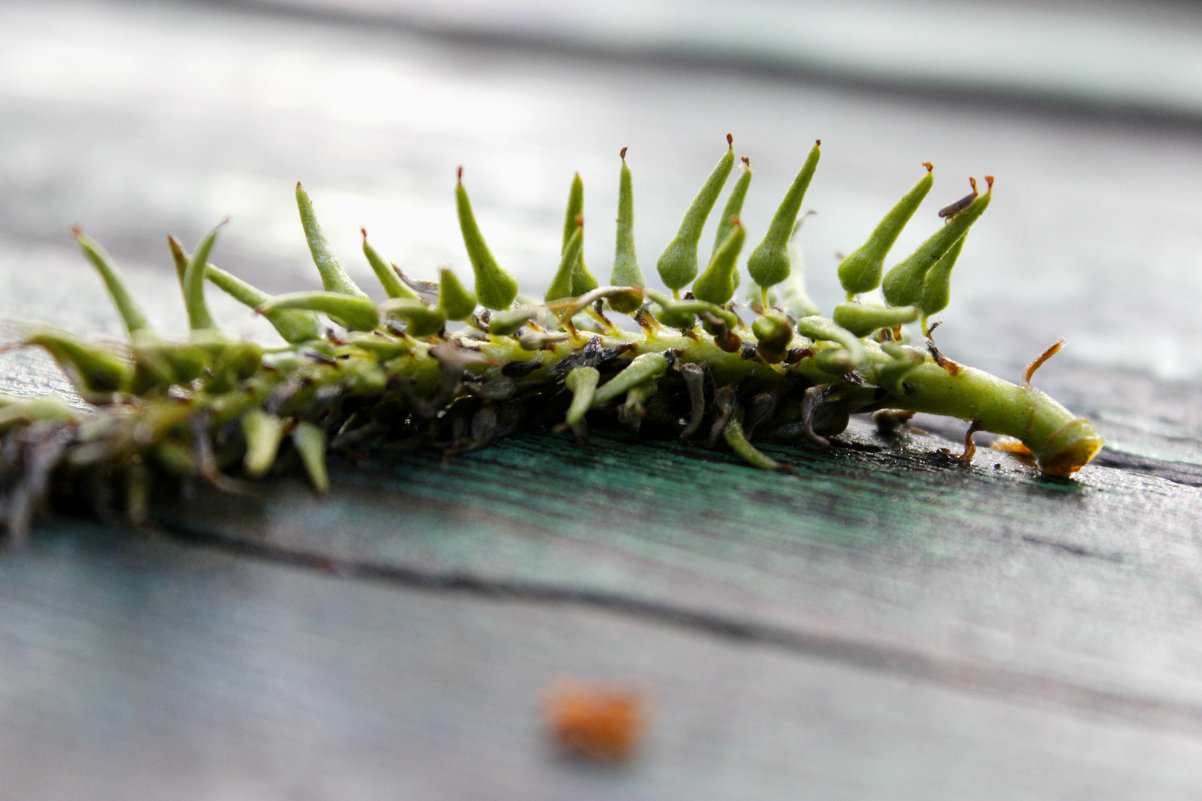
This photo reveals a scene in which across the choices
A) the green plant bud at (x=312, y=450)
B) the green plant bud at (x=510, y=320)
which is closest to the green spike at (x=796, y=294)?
the green plant bud at (x=510, y=320)

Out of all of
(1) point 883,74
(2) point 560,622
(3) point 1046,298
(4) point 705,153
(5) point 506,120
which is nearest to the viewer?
(2) point 560,622

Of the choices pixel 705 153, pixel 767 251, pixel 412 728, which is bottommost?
pixel 412 728

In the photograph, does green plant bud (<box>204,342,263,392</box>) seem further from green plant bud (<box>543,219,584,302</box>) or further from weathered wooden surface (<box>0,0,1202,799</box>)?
green plant bud (<box>543,219,584,302</box>)

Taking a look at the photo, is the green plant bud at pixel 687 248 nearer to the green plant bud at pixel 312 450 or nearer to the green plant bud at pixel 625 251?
the green plant bud at pixel 625 251

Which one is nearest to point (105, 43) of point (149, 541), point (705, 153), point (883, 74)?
point (705, 153)

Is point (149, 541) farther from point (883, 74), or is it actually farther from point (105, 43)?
point (883, 74)

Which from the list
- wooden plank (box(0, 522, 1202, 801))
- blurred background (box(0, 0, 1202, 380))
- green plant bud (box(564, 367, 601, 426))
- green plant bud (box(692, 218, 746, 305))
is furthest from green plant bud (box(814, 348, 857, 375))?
blurred background (box(0, 0, 1202, 380))

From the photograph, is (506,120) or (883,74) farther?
(883,74)
